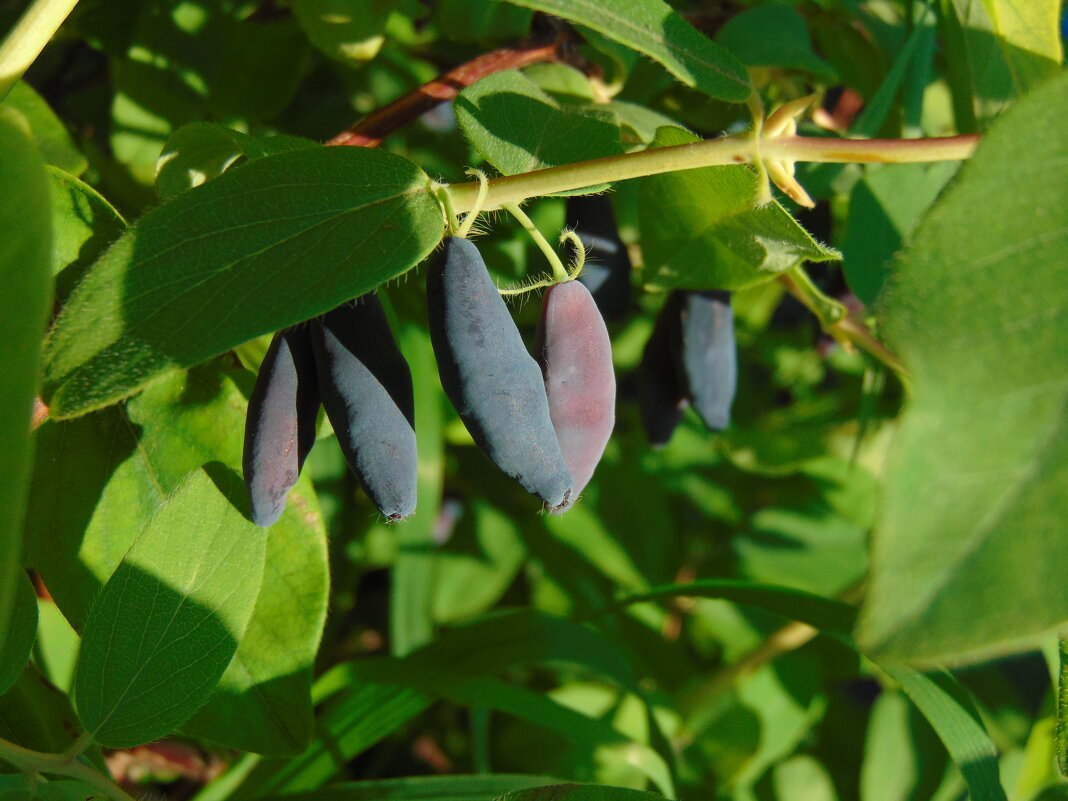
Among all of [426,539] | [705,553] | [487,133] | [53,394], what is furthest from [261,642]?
[705,553]

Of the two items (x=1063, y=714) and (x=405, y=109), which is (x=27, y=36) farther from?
(x=1063, y=714)

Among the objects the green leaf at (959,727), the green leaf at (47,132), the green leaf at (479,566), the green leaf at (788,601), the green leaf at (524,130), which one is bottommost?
the green leaf at (479,566)

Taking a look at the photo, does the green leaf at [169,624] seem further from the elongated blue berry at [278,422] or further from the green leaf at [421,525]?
the green leaf at [421,525]

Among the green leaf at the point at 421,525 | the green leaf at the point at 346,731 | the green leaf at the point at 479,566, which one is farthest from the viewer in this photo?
the green leaf at the point at 479,566

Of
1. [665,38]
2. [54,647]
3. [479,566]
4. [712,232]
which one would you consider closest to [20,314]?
[665,38]

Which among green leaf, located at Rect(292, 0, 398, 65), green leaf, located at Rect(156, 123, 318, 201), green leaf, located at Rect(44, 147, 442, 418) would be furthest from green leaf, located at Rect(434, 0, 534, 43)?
green leaf, located at Rect(44, 147, 442, 418)

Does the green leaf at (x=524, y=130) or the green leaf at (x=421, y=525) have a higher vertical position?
the green leaf at (x=524, y=130)

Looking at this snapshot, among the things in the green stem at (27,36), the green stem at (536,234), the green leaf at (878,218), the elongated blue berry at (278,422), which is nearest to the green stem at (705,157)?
the green stem at (536,234)
